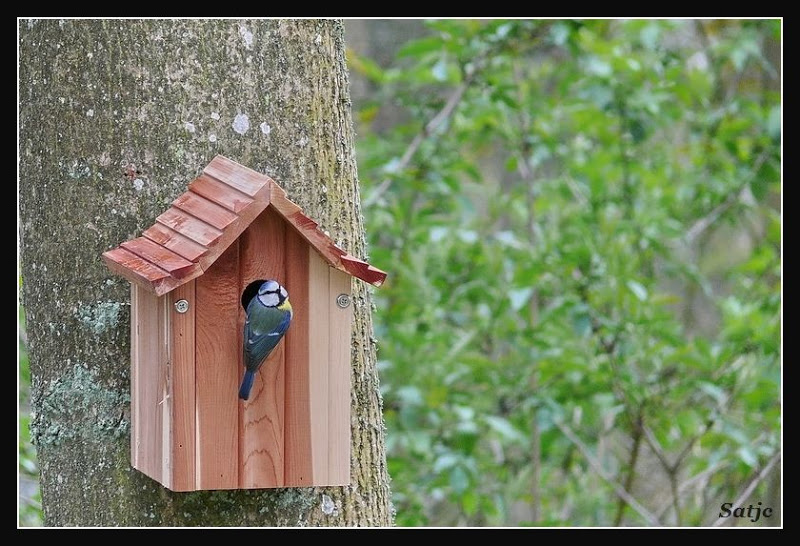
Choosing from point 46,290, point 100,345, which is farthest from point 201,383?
point 46,290

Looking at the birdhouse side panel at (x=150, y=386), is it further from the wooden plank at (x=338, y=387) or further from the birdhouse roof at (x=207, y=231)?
the wooden plank at (x=338, y=387)

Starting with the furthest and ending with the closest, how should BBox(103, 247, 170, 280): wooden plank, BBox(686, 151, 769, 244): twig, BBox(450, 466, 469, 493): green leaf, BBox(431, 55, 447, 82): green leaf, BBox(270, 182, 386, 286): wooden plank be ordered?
BBox(686, 151, 769, 244): twig < BBox(431, 55, 447, 82): green leaf < BBox(450, 466, 469, 493): green leaf < BBox(270, 182, 386, 286): wooden plank < BBox(103, 247, 170, 280): wooden plank

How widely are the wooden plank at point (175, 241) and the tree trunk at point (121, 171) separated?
0.21 ft

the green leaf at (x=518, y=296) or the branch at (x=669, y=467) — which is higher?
the green leaf at (x=518, y=296)

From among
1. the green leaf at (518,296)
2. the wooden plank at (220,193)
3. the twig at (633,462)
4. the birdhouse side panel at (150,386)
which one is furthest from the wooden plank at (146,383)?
the twig at (633,462)

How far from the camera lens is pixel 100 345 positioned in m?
2.02

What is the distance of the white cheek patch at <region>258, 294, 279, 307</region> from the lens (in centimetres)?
186

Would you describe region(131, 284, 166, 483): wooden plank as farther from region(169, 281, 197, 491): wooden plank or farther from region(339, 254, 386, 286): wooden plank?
region(339, 254, 386, 286): wooden plank

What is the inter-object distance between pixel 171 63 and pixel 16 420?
0.93 meters

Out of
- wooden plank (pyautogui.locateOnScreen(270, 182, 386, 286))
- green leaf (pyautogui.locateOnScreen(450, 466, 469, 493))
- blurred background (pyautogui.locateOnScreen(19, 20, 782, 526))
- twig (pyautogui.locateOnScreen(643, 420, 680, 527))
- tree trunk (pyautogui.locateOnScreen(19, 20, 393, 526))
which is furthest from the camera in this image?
twig (pyautogui.locateOnScreen(643, 420, 680, 527))

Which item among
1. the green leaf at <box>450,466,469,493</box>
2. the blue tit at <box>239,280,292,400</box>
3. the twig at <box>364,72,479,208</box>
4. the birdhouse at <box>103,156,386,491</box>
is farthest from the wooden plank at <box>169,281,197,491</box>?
the twig at <box>364,72,479,208</box>

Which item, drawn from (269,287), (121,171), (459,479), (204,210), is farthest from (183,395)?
(459,479)

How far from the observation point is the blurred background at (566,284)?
3.91m

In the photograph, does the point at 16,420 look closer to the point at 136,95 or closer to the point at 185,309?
the point at 185,309
